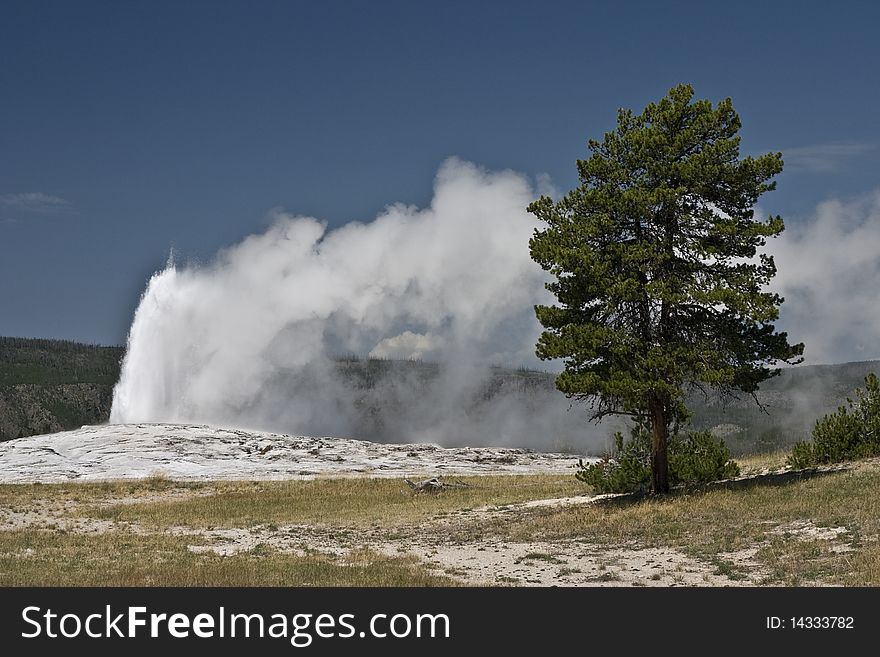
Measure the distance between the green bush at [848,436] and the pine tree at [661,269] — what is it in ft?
14.4

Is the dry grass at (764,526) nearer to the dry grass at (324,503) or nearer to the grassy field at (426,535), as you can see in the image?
the grassy field at (426,535)

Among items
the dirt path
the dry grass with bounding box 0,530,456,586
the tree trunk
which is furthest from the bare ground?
the tree trunk

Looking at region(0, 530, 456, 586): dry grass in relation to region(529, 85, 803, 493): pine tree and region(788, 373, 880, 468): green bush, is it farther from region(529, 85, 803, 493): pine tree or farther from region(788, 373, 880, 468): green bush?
region(788, 373, 880, 468): green bush

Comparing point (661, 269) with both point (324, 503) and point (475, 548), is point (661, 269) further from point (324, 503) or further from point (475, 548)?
point (324, 503)

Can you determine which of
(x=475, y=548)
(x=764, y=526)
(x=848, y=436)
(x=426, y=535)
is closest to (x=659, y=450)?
(x=848, y=436)

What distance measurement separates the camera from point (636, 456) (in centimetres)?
3066

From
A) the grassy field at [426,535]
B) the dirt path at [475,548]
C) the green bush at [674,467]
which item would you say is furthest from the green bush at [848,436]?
the dirt path at [475,548]

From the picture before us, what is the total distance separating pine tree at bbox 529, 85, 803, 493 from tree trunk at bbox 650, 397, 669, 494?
0.13 ft

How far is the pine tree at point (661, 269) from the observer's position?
2591cm

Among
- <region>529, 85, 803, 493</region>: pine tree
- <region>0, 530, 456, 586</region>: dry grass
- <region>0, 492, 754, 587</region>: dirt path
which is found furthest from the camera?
<region>529, 85, 803, 493</region>: pine tree

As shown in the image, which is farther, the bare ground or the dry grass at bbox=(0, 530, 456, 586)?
the bare ground

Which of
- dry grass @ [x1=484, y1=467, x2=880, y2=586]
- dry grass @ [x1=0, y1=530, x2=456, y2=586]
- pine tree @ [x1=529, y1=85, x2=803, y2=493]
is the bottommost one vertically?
dry grass @ [x1=0, y1=530, x2=456, y2=586]

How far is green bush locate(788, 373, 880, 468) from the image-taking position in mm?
29141
